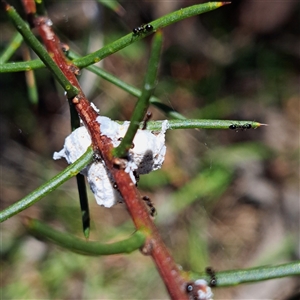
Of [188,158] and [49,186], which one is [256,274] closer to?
[49,186]

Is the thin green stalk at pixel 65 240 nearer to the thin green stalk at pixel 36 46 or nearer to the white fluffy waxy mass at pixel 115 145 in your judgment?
the white fluffy waxy mass at pixel 115 145

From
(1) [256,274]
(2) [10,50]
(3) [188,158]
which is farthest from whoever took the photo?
(3) [188,158]

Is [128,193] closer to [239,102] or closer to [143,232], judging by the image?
[143,232]

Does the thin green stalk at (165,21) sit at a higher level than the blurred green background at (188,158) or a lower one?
lower

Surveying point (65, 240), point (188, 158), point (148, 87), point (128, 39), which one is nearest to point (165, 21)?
point (128, 39)

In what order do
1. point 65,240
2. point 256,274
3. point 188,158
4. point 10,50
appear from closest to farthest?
point 65,240 < point 256,274 < point 10,50 < point 188,158

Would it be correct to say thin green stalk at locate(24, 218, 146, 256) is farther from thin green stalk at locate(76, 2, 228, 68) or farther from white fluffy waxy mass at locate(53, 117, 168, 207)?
thin green stalk at locate(76, 2, 228, 68)

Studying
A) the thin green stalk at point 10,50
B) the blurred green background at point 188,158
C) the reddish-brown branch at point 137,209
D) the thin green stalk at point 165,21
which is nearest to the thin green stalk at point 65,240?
the reddish-brown branch at point 137,209
